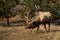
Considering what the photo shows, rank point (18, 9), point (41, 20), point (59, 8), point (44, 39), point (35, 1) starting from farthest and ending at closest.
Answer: point (18, 9) < point (59, 8) < point (35, 1) < point (41, 20) < point (44, 39)

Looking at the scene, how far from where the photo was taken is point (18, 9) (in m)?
38.0

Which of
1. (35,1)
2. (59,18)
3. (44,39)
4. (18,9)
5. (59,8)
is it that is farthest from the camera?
(18,9)

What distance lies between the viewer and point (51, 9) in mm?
28781

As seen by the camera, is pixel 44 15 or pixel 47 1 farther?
pixel 47 1

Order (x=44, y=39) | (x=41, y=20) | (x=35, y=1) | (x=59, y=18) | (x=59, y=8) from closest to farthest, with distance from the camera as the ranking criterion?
(x=44, y=39)
(x=41, y=20)
(x=35, y=1)
(x=59, y=8)
(x=59, y=18)

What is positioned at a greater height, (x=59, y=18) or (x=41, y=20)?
(x=41, y=20)

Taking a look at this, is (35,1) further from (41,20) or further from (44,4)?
(41,20)

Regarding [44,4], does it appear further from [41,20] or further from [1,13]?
[41,20]

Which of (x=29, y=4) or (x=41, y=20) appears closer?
(x=41, y=20)

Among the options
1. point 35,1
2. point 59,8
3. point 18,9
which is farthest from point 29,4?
point 18,9

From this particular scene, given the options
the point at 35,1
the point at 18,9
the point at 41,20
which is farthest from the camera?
the point at 18,9

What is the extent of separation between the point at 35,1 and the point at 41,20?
1079 centimetres

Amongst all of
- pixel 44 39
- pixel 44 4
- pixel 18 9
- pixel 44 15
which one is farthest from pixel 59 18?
pixel 44 39

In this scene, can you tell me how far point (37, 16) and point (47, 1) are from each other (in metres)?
12.0
